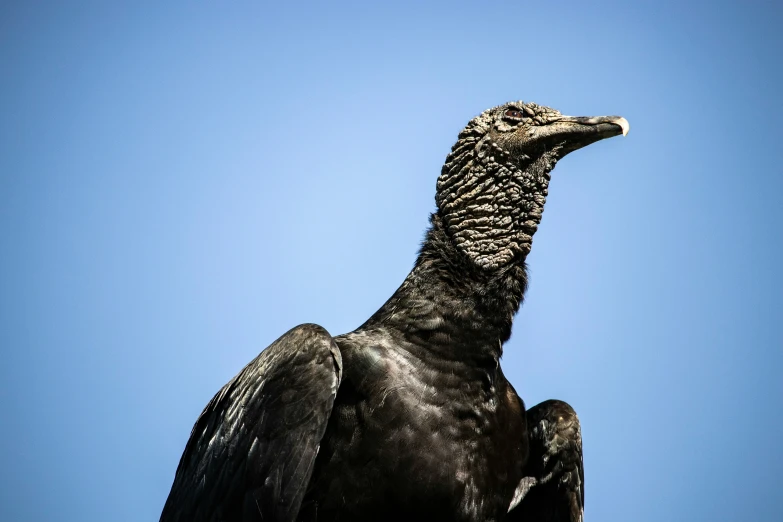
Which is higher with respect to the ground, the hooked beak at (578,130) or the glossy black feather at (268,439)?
the hooked beak at (578,130)

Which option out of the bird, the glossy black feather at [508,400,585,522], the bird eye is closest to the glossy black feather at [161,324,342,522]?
the bird

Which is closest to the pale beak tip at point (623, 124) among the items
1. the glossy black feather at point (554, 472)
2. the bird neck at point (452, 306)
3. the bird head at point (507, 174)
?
the bird head at point (507, 174)

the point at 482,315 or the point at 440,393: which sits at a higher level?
the point at 482,315

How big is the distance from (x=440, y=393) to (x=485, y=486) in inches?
24.2

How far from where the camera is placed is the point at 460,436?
555 cm

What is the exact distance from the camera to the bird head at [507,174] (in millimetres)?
5992

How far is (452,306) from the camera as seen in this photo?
227 inches

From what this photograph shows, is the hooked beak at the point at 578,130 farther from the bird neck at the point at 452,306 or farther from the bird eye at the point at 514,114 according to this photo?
the bird neck at the point at 452,306

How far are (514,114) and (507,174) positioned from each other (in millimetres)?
431

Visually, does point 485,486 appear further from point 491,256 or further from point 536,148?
point 536,148

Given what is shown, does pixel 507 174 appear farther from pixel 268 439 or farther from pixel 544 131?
pixel 268 439

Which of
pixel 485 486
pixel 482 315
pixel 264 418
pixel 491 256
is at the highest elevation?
pixel 491 256

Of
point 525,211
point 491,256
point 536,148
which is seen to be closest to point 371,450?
point 491,256

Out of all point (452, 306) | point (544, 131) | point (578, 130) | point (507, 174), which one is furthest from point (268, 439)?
point (578, 130)
